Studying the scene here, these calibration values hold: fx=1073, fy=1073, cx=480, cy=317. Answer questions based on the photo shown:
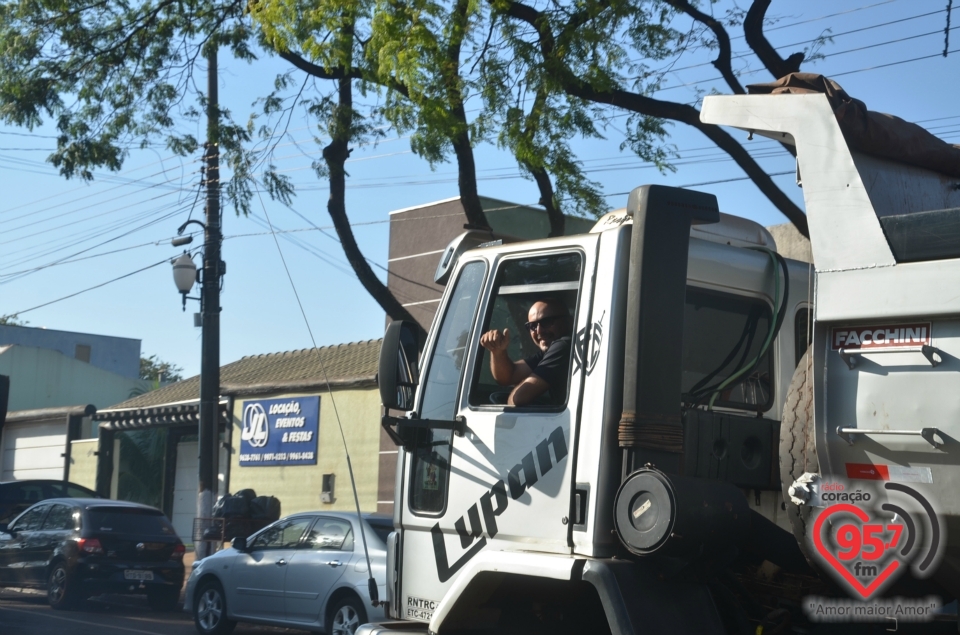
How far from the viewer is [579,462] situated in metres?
3.73

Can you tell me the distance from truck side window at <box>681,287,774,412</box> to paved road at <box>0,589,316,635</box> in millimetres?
8860

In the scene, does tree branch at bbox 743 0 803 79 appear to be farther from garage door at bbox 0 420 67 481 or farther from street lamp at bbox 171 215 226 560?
garage door at bbox 0 420 67 481

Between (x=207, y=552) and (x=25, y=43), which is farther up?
(x=25, y=43)

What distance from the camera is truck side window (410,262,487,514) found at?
4320 millimetres

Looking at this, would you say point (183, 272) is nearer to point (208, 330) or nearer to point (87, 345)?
point (208, 330)

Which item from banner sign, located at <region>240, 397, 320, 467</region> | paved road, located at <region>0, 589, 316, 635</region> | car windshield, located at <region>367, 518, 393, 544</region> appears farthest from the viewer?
banner sign, located at <region>240, 397, 320, 467</region>

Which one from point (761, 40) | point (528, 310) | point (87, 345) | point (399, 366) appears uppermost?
point (761, 40)

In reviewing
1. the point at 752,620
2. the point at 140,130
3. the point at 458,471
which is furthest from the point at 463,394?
the point at 140,130

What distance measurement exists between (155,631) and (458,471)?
903 centimetres

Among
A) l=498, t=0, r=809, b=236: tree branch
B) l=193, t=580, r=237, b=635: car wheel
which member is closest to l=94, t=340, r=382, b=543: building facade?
l=193, t=580, r=237, b=635: car wheel

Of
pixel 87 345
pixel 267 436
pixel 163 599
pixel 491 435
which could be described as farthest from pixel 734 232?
pixel 87 345

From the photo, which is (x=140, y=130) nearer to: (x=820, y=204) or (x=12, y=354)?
(x=820, y=204)

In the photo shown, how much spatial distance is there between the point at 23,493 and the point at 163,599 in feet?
15.8

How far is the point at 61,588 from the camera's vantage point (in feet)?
45.5
